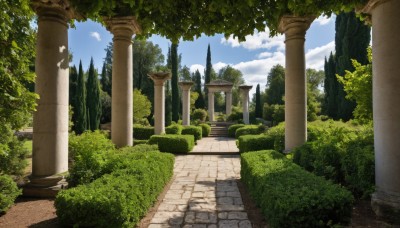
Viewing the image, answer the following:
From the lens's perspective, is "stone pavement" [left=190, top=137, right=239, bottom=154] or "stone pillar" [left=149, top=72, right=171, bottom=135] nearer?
"stone pavement" [left=190, top=137, right=239, bottom=154]

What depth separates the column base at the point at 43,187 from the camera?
557 cm

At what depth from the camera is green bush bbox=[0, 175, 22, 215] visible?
467 cm

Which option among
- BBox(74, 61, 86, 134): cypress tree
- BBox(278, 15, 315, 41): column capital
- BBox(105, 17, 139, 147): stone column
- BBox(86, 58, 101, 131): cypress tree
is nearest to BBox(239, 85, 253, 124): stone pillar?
BBox(86, 58, 101, 131): cypress tree

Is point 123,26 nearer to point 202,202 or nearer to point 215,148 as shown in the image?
point 202,202

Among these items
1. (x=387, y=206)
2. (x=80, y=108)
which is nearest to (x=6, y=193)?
(x=387, y=206)

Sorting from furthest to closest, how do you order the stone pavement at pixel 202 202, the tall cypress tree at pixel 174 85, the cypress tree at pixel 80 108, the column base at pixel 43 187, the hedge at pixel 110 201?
the tall cypress tree at pixel 174 85, the cypress tree at pixel 80 108, the column base at pixel 43 187, the stone pavement at pixel 202 202, the hedge at pixel 110 201

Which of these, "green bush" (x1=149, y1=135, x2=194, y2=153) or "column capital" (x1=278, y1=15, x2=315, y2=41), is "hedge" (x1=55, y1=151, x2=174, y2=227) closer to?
"column capital" (x1=278, y1=15, x2=315, y2=41)

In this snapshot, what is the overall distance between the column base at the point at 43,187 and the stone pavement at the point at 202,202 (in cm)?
223

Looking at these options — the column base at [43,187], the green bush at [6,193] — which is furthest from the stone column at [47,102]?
the green bush at [6,193]

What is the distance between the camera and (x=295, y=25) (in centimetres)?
786

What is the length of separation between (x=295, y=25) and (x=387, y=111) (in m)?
4.35

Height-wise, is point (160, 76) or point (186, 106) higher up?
point (160, 76)

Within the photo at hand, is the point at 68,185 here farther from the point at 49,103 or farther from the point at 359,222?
the point at 359,222

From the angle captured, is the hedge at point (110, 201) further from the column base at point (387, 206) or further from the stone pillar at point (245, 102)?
the stone pillar at point (245, 102)
